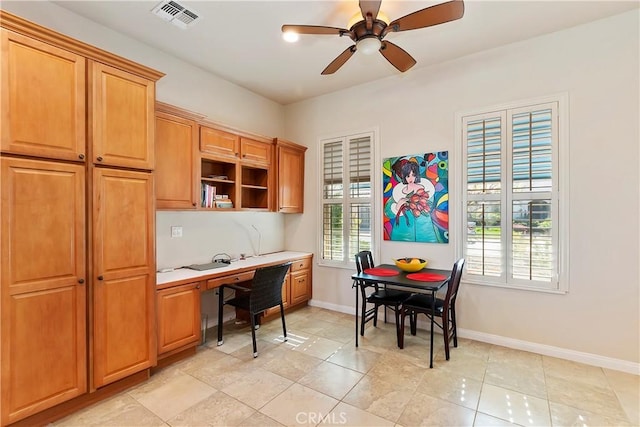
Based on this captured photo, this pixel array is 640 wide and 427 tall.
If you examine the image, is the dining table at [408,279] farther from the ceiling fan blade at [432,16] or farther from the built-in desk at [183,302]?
the ceiling fan blade at [432,16]

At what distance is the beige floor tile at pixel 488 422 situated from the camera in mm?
1958

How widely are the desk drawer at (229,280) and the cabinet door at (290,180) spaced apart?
1.10 m

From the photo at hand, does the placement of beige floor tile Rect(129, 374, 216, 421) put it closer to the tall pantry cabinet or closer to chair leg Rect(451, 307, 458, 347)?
the tall pantry cabinet

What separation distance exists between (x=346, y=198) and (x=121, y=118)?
2.70 m

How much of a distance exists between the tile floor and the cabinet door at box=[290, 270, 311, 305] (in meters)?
0.96

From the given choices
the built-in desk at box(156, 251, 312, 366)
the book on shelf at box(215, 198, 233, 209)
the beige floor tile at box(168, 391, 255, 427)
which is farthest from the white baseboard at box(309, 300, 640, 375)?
the book on shelf at box(215, 198, 233, 209)

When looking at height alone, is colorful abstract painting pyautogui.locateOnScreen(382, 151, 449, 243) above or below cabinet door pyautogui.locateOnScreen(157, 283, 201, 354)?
above

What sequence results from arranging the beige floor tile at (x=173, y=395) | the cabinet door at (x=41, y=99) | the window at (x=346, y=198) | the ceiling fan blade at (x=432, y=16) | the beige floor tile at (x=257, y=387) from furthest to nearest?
the window at (x=346, y=198), the beige floor tile at (x=257, y=387), the beige floor tile at (x=173, y=395), the ceiling fan blade at (x=432, y=16), the cabinet door at (x=41, y=99)

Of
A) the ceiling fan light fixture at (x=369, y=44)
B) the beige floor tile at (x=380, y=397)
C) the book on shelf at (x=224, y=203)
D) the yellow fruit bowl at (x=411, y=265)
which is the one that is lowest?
the beige floor tile at (x=380, y=397)

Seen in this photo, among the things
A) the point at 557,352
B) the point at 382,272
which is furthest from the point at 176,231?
the point at 557,352

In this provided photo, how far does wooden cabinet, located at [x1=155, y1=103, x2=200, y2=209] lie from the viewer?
287cm

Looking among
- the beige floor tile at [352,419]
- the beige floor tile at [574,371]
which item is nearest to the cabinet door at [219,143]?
the beige floor tile at [352,419]

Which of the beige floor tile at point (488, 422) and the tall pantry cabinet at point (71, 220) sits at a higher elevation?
the tall pantry cabinet at point (71, 220)

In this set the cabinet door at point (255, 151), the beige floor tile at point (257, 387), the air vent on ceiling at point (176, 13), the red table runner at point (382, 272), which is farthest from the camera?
the cabinet door at point (255, 151)
